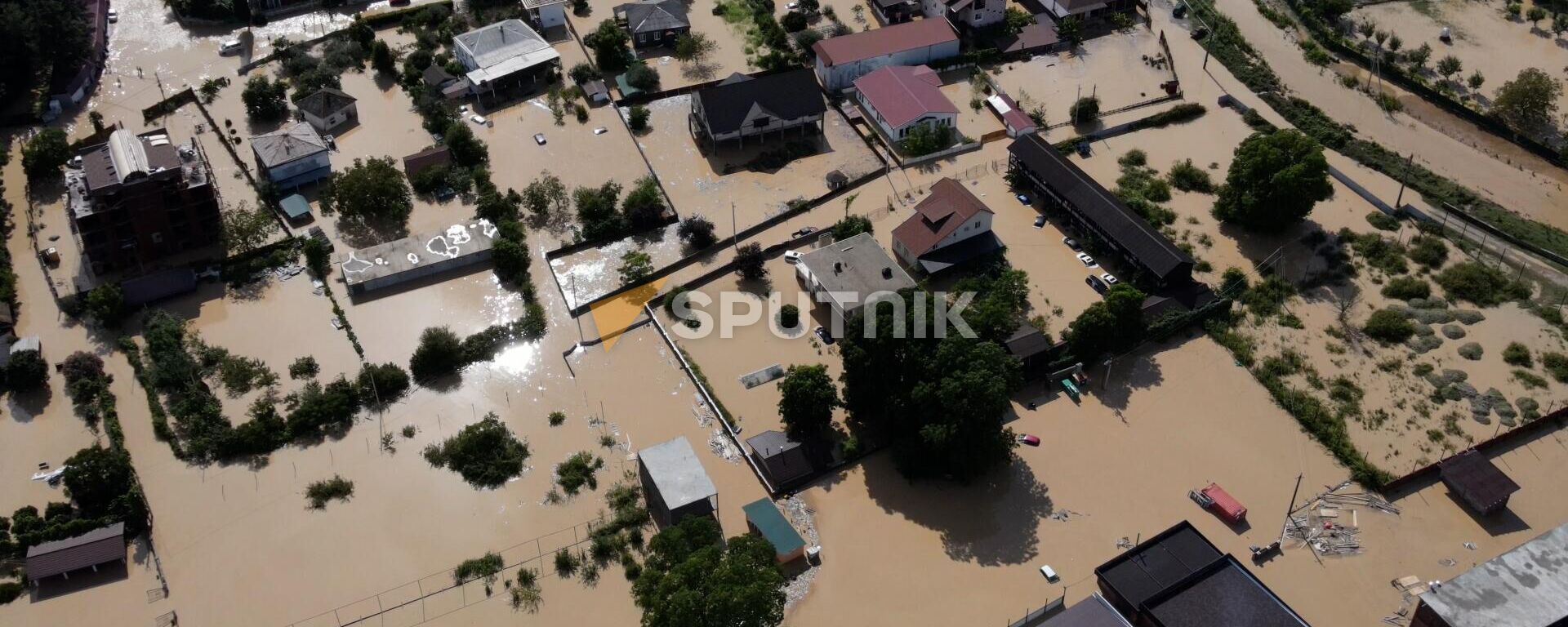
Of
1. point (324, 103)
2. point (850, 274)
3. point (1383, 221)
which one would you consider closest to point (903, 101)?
point (850, 274)

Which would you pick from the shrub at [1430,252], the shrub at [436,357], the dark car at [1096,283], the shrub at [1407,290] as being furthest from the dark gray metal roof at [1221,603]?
the shrub at [436,357]

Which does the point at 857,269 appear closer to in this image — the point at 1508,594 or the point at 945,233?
the point at 945,233

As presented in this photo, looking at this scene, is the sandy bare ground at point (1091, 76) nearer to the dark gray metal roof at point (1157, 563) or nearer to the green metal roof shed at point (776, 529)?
the dark gray metal roof at point (1157, 563)

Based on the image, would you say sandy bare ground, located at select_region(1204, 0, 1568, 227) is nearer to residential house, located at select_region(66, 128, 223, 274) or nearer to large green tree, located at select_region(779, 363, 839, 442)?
large green tree, located at select_region(779, 363, 839, 442)

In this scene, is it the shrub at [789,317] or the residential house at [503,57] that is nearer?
the shrub at [789,317]

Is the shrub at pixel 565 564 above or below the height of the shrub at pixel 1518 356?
below

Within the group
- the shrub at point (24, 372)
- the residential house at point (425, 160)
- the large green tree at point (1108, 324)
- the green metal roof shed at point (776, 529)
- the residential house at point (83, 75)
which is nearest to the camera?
the green metal roof shed at point (776, 529)
